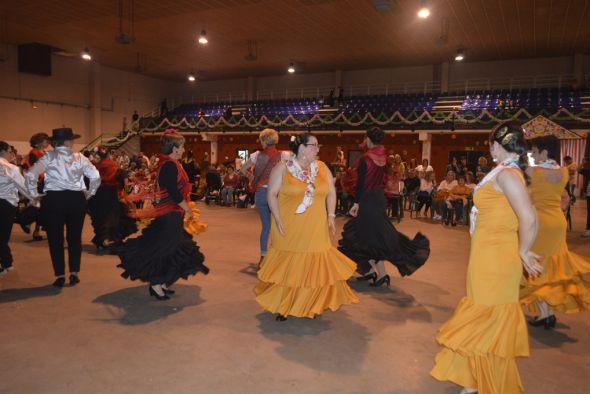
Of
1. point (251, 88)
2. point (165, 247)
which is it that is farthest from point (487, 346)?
point (251, 88)

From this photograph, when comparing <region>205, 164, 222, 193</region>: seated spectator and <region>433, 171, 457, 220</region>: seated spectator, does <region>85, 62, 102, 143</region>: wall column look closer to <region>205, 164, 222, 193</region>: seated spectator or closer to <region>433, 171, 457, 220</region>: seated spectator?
<region>205, 164, 222, 193</region>: seated spectator

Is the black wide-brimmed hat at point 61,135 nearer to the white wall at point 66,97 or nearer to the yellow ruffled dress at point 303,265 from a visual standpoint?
the yellow ruffled dress at point 303,265

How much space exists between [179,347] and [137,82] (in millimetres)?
23740

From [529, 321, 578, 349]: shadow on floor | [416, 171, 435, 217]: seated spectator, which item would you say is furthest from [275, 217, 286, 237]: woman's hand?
[416, 171, 435, 217]: seated spectator

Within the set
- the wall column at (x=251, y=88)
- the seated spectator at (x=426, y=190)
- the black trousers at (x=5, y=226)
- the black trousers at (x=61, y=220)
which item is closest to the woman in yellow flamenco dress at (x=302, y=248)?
the black trousers at (x=61, y=220)

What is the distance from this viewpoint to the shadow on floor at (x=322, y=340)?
305 cm

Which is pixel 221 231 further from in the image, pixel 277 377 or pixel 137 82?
pixel 137 82

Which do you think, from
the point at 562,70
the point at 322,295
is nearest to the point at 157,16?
the point at 322,295

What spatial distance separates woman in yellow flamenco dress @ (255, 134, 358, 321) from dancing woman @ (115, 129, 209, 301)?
100 centimetres

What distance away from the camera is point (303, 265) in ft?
11.8

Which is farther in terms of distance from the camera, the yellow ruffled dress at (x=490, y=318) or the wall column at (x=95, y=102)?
the wall column at (x=95, y=102)

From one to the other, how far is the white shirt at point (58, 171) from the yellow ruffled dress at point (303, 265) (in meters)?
2.32

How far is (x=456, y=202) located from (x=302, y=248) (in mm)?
7061

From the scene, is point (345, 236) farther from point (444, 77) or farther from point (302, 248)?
point (444, 77)
